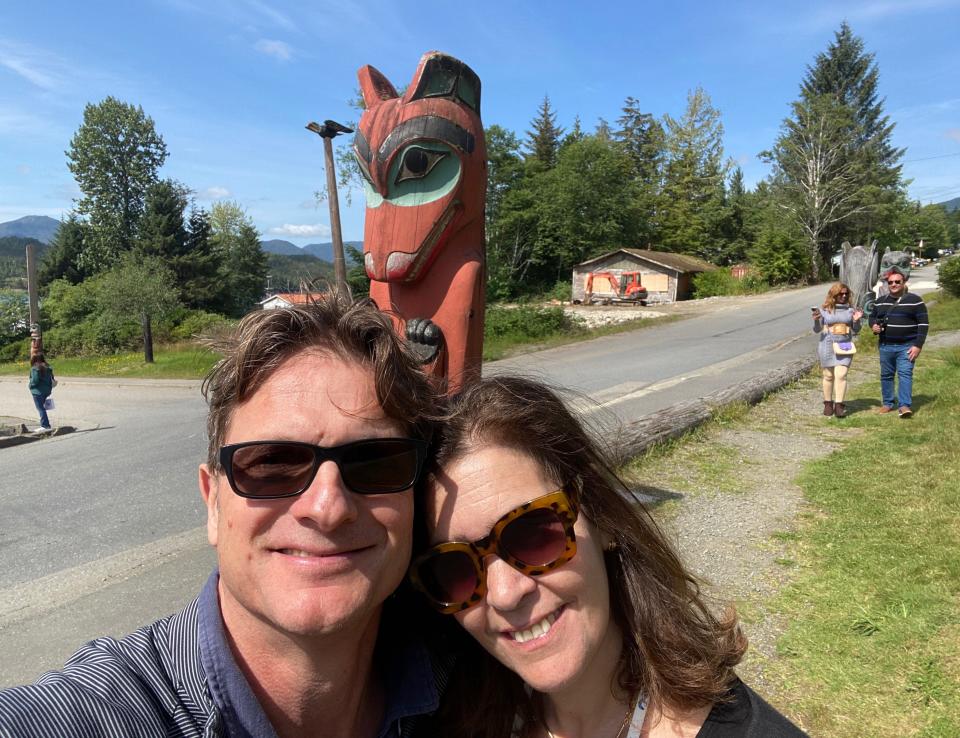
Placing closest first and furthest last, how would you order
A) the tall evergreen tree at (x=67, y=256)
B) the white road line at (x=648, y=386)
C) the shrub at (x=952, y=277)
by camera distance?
the white road line at (x=648, y=386) → the shrub at (x=952, y=277) → the tall evergreen tree at (x=67, y=256)

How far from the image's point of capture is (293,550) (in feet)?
3.83

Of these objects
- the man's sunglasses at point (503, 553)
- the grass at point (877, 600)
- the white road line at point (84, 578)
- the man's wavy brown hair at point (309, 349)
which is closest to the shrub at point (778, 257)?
the grass at point (877, 600)

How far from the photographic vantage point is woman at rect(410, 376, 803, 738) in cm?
132

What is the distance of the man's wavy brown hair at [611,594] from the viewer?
140 centimetres

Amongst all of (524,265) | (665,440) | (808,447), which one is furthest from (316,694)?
(524,265)

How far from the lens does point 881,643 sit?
3158 millimetres

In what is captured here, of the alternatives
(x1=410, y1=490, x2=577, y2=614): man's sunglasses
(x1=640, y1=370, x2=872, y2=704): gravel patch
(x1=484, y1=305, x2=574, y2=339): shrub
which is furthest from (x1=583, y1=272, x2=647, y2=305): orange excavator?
(x1=410, y1=490, x2=577, y2=614): man's sunglasses

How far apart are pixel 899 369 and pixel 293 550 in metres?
8.84

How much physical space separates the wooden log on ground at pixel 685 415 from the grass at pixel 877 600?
1.47 meters

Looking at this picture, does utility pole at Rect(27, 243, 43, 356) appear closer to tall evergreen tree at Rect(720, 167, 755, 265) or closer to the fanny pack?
the fanny pack

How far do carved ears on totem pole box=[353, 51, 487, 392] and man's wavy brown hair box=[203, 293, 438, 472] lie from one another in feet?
7.28

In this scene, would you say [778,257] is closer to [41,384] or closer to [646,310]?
[646,310]

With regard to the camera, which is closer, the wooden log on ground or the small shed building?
the wooden log on ground

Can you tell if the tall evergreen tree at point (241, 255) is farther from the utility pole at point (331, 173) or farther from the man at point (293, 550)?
the man at point (293, 550)
